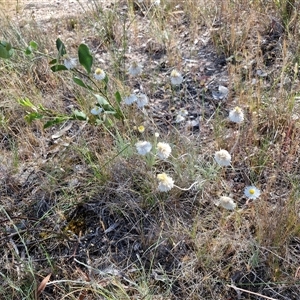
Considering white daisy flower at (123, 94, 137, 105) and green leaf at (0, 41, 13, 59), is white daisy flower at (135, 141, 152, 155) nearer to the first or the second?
white daisy flower at (123, 94, 137, 105)

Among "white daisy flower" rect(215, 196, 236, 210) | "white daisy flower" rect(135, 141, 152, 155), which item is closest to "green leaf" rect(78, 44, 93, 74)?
"white daisy flower" rect(135, 141, 152, 155)

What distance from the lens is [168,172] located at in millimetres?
1761

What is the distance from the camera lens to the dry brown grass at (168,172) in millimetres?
1477

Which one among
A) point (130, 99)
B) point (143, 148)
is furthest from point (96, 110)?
point (143, 148)

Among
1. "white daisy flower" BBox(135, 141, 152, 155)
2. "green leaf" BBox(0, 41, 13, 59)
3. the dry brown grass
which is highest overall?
"green leaf" BBox(0, 41, 13, 59)

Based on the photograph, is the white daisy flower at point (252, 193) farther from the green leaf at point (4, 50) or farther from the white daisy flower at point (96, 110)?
the green leaf at point (4, 50)

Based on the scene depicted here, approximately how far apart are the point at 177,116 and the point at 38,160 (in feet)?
2.20

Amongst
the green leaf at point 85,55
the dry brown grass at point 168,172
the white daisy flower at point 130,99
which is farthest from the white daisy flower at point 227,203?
the green leaf at point 85,55

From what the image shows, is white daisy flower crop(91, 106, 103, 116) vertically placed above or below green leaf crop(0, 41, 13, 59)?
below

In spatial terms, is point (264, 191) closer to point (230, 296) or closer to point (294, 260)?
point (294, 260)

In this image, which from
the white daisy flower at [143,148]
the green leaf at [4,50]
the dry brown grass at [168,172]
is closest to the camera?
the dry brown grass at [168,172]

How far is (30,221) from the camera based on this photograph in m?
1.72

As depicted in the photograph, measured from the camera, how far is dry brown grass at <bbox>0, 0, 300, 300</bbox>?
1.48 metres

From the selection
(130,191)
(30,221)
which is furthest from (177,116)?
(30,221)
